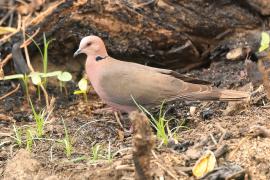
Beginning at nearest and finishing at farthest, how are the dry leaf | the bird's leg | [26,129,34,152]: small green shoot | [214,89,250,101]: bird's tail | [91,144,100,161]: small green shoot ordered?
1. the dry leaf
2. [91,144,100,161]: small green shoot
3. [26,129,34,152]: small green shoot
4. [214,89,250,101]: bird's tail
5. the bird's leg

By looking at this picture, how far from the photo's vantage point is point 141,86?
469 centimetres

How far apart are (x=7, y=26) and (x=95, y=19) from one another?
95 cm

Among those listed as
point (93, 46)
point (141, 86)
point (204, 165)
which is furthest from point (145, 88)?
point (204, 165)

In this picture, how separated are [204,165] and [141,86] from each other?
47.2 inches

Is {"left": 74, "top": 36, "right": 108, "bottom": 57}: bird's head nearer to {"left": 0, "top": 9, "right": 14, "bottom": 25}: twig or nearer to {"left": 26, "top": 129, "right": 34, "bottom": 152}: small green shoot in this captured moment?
{"left": 26, "top": 129, "right": 34, "bottom": 152}: small green shoot

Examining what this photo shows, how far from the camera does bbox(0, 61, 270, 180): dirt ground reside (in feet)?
12.1

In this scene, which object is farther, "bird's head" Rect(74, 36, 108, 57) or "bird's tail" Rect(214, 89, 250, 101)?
"bird's head" Rect(74, 36, 108, 57)

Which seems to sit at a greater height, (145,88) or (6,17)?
(6,17)

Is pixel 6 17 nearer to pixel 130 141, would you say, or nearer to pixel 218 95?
pixel 130 141

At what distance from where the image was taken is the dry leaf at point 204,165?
3.60 meters

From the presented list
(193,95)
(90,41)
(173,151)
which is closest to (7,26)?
(90,41)

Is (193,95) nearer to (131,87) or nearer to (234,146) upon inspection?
(131,87)

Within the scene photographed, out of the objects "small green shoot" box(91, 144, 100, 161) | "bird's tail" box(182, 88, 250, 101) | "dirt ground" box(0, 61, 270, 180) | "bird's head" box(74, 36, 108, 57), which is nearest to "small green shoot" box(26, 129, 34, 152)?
"dirt ground" box(0, 61, 270, 180)

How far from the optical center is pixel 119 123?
15.9ft
